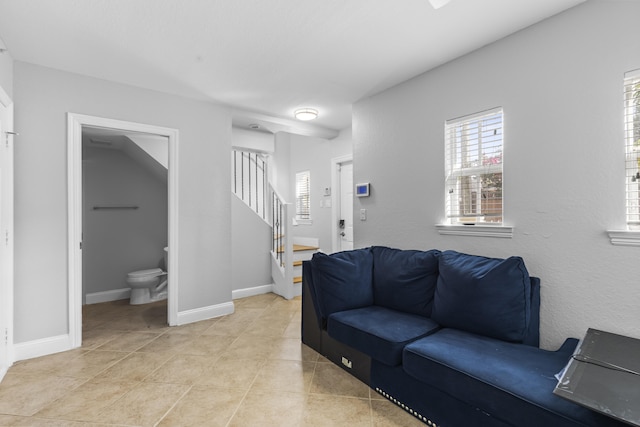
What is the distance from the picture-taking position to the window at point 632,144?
5.64ft

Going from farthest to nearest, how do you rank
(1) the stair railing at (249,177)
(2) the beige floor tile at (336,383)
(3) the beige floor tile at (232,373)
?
A: (1) the stair railing at (249,177) < (3) the beige floor tile at (232,373) < (2) the beige floor tile at (336,383)

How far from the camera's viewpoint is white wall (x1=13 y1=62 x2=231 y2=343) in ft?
8.38

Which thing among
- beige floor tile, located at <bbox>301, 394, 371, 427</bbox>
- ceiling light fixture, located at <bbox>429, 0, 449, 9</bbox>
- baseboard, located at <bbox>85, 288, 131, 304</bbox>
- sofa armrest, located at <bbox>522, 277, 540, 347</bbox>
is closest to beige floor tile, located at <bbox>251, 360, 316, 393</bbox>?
beige floor tile, located at <bbox>301, 394, 371, 427</bbox>

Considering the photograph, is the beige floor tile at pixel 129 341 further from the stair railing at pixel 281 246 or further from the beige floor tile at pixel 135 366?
the stair railing at pixel 281 246

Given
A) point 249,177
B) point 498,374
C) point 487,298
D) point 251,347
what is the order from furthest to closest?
point 249,177 → point 251,347 → point 487,298 → point 498,374

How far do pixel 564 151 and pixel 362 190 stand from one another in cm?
181

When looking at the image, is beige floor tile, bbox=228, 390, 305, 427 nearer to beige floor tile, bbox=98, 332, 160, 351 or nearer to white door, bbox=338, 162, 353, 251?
beige floor tile, bbox=98, 332, 160, 351

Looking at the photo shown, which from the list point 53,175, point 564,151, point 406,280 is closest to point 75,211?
point 53,175

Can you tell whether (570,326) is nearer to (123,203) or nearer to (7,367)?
(7,367)

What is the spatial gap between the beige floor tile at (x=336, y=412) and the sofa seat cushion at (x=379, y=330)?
30cm

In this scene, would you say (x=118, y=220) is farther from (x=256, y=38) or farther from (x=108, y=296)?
(x=256, y=38)

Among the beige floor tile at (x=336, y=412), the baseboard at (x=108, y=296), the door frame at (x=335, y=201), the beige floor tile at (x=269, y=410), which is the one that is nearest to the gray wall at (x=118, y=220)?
the baseboard at (x=108, y=296)

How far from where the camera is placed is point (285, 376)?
88.1 inches

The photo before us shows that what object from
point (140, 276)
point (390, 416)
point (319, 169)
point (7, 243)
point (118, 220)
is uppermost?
point (319, 169)
